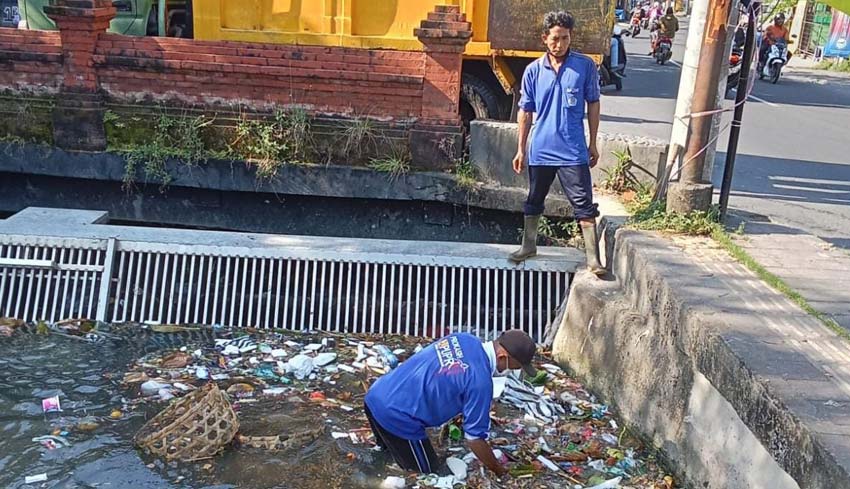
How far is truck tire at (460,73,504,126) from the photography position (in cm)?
793

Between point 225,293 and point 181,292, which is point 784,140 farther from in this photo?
point 181,292

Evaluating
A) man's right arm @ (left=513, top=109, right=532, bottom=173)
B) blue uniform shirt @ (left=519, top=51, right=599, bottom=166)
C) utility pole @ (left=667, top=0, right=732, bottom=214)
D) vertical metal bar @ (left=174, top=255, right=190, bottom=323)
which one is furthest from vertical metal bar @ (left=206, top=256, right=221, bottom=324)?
utility pole @ (left=667, top=0, right=732, bottom=214)

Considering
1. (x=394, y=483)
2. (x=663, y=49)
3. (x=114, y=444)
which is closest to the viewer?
(x=394, y=483)

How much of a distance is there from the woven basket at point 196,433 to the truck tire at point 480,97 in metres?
4.74

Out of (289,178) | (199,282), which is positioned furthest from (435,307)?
(289,178)

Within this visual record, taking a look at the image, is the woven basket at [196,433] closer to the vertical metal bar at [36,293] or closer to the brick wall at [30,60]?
the vertical metal bar at [36,293]

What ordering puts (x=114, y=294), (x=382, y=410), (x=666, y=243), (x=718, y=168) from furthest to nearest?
1. (x=718, y=168)
2. (x=114, y=294)
3. (x=666, y=243)
4. (x=382, y=410)

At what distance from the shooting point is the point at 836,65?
71.7ft

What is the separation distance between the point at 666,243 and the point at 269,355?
265 cm

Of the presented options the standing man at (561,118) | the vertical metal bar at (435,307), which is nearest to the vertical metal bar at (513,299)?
the vertical metal bar at (435,307)

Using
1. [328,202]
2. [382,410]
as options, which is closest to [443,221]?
[328,202]

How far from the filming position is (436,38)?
650 centimetres

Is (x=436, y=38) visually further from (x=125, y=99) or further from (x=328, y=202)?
(x=125, y=99)

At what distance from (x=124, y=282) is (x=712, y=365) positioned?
13.4ft
